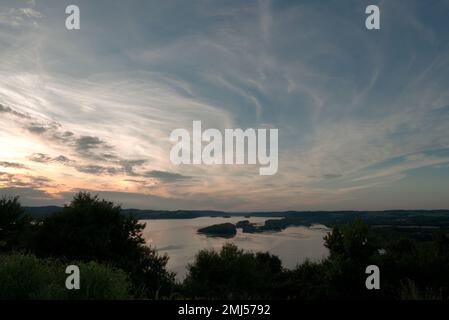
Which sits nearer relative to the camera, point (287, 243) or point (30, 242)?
point (30, 242)

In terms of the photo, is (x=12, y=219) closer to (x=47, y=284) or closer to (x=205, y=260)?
(x=205, y=260)

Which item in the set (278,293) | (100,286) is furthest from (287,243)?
(100,286)

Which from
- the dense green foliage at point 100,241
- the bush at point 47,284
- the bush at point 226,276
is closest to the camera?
the bush at point 47,284

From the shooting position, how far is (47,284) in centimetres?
1220

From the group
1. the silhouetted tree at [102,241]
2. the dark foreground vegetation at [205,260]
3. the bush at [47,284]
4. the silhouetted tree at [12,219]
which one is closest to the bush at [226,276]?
the dark foreground vegetation at [205,260]

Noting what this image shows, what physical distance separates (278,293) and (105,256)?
2121 cm

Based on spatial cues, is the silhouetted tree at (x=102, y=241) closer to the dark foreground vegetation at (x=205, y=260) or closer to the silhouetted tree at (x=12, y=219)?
the dark foreground vegetation at (x=205, y=260)

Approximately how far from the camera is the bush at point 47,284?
1143 cm

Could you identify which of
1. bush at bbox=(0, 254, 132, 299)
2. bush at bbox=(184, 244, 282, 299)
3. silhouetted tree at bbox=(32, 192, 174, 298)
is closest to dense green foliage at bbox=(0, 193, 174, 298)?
silhouetted tree at bbox=(32, 192, 174, 298)

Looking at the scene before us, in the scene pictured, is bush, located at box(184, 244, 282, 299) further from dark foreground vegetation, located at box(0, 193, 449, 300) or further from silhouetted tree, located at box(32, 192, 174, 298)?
silhouetted tree, located at box(32, 192, 174, 298)

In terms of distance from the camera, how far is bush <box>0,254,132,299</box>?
37.5 ft

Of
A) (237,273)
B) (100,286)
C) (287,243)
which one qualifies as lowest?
(287,243)

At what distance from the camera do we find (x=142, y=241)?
32.2 m
